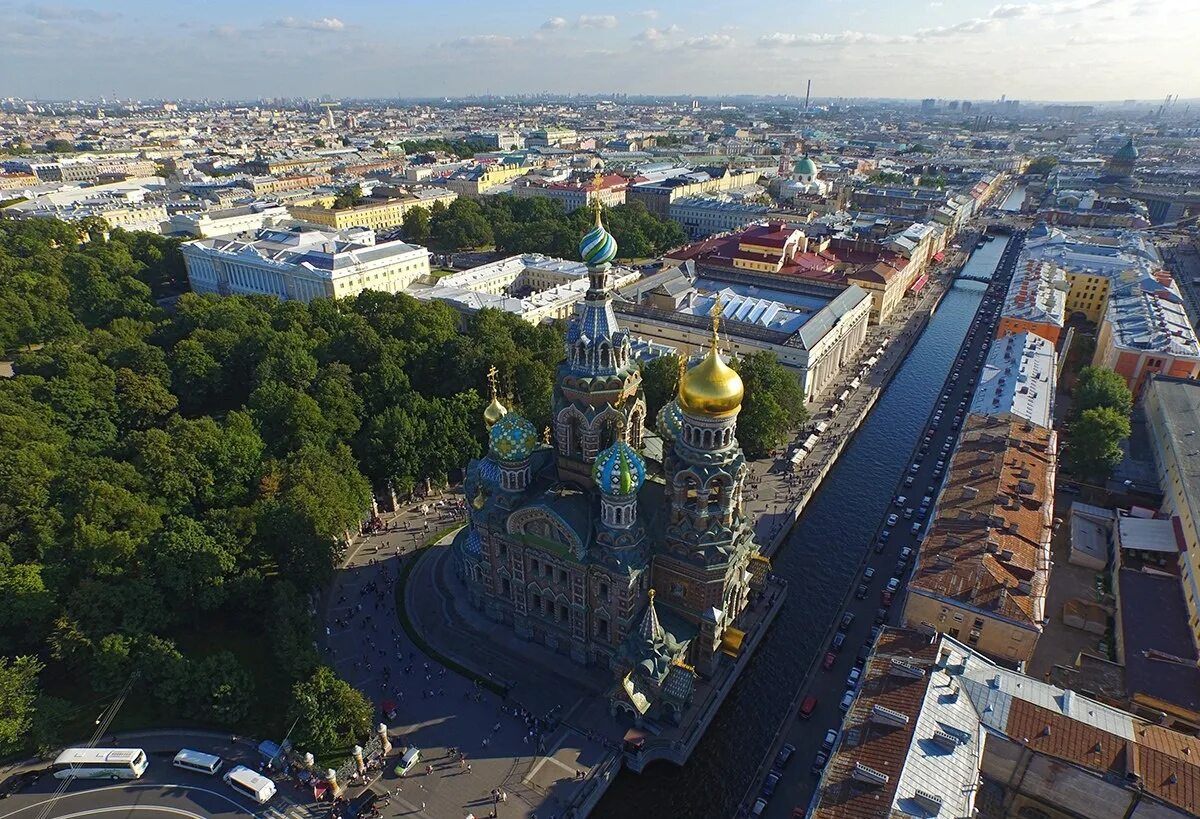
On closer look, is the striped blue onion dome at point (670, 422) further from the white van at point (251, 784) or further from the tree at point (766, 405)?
the white van at point (251, 784)

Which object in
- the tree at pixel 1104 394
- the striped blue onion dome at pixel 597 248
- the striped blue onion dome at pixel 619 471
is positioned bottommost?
the tree at pixel 1104 394

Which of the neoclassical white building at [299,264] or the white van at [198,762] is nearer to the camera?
the white van at [198,762]

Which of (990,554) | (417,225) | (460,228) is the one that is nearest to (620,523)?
(990,554)

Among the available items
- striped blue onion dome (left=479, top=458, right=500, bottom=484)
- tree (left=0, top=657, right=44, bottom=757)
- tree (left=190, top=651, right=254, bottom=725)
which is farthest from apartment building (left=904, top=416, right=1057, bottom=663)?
tree (left=0, top=657, right=44, bottom=757)

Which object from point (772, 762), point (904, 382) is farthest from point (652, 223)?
point (772, 762)

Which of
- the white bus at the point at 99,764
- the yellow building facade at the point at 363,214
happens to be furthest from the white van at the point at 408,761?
the yellow building facade at the point at 363,214

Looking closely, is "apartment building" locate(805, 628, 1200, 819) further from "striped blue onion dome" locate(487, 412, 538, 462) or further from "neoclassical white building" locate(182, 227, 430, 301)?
"neoclassical white building" locate(182, 227, 430, 301)

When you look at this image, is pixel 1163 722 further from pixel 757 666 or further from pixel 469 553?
pixel 469 553
